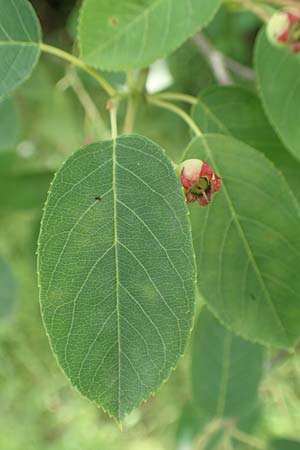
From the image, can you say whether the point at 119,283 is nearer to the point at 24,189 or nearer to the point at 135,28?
the point at 135,28

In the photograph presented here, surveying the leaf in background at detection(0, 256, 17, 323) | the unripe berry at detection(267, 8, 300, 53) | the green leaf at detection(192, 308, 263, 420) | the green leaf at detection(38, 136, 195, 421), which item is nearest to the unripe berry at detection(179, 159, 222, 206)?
the green leaf at detection(38, 136, 195, 421)

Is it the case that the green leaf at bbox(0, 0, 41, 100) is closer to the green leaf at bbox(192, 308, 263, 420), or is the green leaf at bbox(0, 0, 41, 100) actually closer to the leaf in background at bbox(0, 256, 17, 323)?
the green leaf at bbox(192, 308, 263, 420)

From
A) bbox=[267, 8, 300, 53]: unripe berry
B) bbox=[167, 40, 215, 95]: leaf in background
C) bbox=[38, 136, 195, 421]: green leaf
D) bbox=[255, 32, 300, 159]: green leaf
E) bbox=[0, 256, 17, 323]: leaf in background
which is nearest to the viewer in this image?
bbox=[38, 136, 195, 421]: green leaf

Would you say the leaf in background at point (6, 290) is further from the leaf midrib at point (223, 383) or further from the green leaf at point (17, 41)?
the green leaf at point (17, 41)

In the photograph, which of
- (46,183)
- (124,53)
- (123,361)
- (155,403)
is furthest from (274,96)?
(155,403)

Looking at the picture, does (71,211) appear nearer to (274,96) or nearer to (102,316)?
(102,316)
